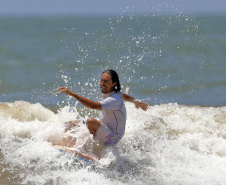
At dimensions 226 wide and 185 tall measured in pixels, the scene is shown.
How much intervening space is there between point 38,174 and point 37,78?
907 cm

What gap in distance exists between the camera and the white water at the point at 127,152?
18.7 feet

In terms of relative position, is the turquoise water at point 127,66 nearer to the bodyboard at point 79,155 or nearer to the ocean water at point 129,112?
the ocean water at point 129,112

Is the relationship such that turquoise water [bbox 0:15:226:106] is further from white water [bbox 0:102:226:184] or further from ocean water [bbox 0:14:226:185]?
white water [bbox 0:102:226:184]

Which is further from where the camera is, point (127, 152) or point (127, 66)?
point (127, 66)

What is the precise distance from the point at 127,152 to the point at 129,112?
2.04 m

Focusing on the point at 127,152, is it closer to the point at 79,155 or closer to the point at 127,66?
the point at 79,155

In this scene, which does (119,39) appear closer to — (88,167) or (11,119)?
(11,119)

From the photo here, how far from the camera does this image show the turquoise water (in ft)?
41.1

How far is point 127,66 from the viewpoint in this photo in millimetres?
15172

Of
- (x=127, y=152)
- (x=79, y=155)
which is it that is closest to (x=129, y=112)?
(x=127, y=152)

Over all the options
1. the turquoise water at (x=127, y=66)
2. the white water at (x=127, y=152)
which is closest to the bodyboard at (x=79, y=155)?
the white water at (x=127, y=152)

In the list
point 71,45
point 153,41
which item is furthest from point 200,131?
point 71,45

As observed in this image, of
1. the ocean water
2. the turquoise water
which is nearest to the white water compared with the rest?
the ocean water

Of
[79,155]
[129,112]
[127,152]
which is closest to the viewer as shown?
[79,155]
